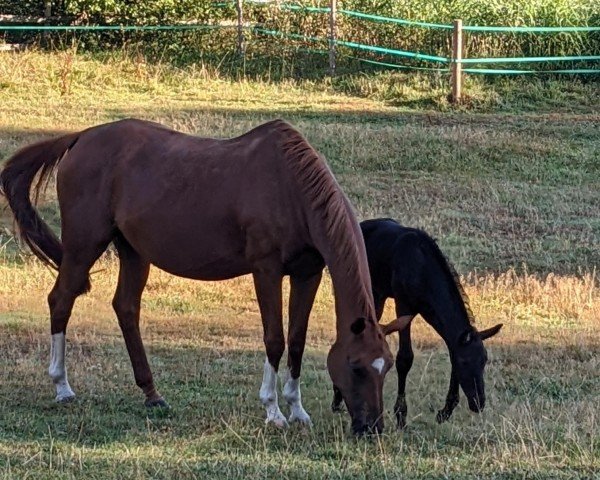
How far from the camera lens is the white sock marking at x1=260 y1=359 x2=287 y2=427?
7539mm

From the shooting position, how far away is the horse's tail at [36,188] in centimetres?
882

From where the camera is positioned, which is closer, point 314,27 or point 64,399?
point 64,399

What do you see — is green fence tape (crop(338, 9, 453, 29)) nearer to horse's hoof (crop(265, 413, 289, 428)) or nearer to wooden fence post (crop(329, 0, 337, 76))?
wooden fence post (crop(329, 0, 337, 76))

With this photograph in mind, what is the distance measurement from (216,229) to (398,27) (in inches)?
685

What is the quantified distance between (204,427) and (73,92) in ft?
52.0

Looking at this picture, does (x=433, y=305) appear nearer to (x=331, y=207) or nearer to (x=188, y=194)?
(x=331, y=207)

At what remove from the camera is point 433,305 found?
841cm

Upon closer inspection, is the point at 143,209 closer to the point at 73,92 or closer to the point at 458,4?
the point at 73,92

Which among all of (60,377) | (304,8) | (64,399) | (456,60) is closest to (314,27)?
(304,8)

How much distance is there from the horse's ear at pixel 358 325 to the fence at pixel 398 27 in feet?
48.8

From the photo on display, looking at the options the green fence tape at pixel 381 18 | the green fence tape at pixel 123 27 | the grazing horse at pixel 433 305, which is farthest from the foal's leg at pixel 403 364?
the green fence tape at pixel 123 27

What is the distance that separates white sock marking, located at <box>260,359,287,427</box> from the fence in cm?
1438

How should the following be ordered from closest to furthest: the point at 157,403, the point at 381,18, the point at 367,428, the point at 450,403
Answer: the point at 367,428
the point at 157,403
the point at 450,403
the point at 381,18

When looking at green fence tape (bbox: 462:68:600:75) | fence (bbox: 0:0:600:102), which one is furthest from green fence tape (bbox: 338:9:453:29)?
green fence tape (bbox: 462:68:600:75)
